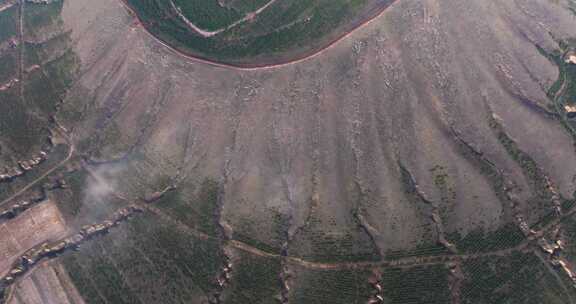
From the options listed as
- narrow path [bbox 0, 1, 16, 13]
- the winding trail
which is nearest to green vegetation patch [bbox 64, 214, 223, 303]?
the winding trail

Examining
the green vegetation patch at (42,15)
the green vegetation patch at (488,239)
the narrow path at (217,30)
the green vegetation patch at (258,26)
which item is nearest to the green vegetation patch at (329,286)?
the green vegetation patch at (488,239)

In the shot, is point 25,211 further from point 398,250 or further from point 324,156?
point 398,250

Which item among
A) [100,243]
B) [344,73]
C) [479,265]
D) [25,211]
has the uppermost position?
[344,73]

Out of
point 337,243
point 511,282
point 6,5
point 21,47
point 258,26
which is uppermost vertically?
point 6,5

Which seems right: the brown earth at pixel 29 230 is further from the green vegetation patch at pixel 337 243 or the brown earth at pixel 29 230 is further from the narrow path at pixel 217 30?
the green vegetation patch at pixel 337 243

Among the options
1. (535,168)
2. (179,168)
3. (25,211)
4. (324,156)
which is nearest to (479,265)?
(535,168)

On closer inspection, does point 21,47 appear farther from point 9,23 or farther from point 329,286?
Result: point 329,286

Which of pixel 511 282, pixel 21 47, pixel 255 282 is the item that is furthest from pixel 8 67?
pixel 511 282
